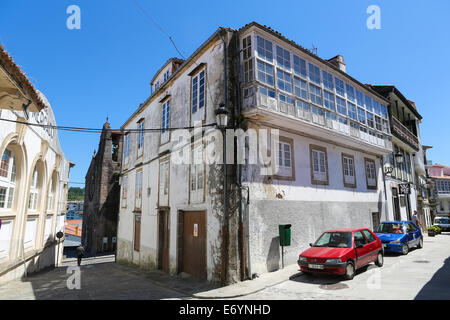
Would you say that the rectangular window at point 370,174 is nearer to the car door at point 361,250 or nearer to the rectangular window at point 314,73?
the rectangular window at point 314,73

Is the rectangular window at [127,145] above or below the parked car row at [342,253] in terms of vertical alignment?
above

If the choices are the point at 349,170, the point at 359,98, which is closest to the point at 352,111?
the point at 359,98

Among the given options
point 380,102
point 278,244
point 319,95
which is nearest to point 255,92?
point 319,95

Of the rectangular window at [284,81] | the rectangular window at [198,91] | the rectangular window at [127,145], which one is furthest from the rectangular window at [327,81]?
the rectangular window at [127,145]

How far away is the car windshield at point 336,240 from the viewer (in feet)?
A: 28.9

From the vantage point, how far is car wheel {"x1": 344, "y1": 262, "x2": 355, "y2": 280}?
809 cm

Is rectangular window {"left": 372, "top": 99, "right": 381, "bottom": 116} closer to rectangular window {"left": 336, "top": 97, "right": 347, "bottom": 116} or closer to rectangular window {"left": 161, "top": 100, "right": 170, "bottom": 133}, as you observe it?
rectangular window {"left": 336, "top": 97, "right": 347, "bottom": 116}

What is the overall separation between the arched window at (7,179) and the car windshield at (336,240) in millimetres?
12423

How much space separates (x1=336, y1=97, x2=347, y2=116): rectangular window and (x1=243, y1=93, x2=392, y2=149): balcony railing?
2.18 feet

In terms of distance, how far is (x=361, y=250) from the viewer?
8891 mm

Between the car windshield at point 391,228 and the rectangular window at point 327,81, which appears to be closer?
the car windshield at point 391,228

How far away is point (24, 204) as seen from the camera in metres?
12.3

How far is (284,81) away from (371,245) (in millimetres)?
7012

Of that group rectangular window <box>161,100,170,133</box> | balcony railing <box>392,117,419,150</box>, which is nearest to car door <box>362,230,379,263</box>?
rectangular window <box>161,100,170,133</box>
